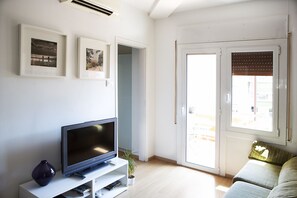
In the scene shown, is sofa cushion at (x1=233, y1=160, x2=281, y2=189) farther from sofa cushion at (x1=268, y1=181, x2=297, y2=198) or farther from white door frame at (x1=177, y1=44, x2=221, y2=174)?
white door frame at (x1=177, y1=44, x2=221, y2=174)

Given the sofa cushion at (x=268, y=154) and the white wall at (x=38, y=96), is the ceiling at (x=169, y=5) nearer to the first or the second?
the white wall at (x=38, y=96)

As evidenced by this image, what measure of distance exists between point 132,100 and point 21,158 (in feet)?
8.08

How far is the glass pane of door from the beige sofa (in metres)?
0.80

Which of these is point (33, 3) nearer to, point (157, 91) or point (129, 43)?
point (129, 43)

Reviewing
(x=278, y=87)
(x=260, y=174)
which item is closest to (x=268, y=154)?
(x=260, y=174)

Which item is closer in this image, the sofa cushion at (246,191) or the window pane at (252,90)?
the sofa cushion at (246,191)

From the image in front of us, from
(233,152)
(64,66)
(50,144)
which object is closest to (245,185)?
(233,152)

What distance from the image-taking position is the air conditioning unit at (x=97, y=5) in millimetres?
2590

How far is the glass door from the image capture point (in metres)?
3.65

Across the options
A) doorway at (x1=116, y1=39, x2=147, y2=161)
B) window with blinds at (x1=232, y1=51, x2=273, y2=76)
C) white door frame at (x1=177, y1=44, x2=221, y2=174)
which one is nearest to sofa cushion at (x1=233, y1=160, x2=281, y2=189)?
white door frame at (x1=177, y1=44, x2=221, y2=174)

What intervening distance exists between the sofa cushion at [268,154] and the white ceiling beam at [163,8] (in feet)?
7.93

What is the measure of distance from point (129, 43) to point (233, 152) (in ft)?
7.98

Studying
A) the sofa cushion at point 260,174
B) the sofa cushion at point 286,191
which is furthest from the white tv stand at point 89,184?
the sofa cushion at point 286,191

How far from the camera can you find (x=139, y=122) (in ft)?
13.8
